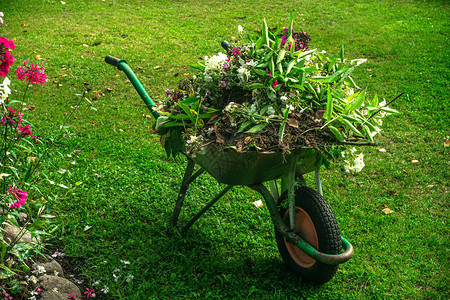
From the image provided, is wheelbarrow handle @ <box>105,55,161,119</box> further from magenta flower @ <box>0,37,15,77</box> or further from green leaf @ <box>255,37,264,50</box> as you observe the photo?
magenta flower @ <box>0,37,15,77</box>

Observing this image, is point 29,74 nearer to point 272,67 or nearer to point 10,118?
point 10,118

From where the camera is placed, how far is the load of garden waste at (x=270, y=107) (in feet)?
7.38

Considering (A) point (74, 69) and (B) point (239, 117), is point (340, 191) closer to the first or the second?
(B) point (239, 117)

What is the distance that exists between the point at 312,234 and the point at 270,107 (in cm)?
79

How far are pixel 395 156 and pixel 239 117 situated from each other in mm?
2429

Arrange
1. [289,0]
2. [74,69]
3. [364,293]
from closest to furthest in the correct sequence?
1. [364,293]
2. [74,69]
3. [289,0]

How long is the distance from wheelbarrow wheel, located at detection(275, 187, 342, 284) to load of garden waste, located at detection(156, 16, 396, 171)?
0.30 metres

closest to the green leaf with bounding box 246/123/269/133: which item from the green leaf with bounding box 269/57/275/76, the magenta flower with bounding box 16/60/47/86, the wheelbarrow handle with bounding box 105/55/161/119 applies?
the green leaf with bounding box 269/57/275/76

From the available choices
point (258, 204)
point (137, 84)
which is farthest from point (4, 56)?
point (258, 204)

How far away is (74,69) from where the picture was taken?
5.72 m

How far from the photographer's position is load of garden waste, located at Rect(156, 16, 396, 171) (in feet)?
7.38

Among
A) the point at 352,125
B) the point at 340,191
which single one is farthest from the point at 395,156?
the point at 352,125

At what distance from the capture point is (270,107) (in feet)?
7.75

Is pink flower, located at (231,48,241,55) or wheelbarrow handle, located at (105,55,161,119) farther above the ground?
pink flower, located at (231,48,241,55)
